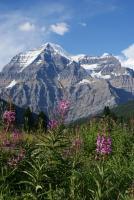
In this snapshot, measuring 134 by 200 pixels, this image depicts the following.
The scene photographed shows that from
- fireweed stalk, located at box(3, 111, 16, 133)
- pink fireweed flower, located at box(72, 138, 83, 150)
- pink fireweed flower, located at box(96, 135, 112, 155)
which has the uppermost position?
fireweed stalk, located at box(3, 111, 16, 133)

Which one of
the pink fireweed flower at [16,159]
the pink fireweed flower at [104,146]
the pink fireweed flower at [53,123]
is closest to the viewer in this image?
the pink fireweed flower at [104,146]

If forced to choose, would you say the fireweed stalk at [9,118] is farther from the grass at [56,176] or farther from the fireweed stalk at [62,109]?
the fireweed stalk at [62,109]

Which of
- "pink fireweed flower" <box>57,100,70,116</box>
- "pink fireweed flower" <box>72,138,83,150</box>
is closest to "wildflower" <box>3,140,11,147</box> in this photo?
"pink fireweed flower" <box>57,100,70,116</box>

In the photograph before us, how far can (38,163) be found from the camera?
9773 mm

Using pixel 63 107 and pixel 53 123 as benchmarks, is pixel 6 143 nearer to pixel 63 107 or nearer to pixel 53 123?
pixel 53 123

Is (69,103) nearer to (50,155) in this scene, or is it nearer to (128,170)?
(50,155)

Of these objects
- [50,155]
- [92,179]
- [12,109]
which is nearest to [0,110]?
[12,109]

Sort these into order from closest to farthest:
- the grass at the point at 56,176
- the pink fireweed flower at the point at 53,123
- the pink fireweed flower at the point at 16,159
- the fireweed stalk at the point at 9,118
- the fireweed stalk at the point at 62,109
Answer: the grass at the point at 56,176 < the fireweed stalk at the point at 62,109 < the pink fireweed flower at the point at 16,159 < the pink fireweed flower at the point at 53,123 < the fireweed stalk at the point at 9,118

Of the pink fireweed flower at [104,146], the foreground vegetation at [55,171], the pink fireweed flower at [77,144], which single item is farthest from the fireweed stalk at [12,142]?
the pink fireweed flower at [104,146]

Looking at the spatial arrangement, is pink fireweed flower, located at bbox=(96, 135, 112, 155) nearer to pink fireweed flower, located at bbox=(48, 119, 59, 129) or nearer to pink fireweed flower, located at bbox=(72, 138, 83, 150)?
pink fireweed flower, located at bbox=(48, 119, 59, 129)

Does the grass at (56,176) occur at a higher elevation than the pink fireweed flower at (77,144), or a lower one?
lower

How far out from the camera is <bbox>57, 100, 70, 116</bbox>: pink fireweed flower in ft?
32.2

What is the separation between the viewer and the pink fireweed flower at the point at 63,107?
980 cm

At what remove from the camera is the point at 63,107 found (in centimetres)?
988
